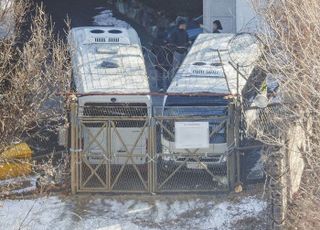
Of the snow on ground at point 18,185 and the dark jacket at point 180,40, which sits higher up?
the dark jacket at point 180,40

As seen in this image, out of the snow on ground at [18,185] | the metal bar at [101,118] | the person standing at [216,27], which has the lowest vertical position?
the snow on ground at [18,185]

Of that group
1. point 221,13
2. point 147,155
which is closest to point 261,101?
point 147,155

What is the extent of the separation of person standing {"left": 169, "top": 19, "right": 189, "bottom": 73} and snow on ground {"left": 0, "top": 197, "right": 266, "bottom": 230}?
850cm

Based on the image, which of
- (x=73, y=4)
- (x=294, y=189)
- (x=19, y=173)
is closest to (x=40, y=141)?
(x=19, y=173)

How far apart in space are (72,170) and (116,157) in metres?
1.06

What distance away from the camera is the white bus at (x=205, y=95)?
1991 centimetres

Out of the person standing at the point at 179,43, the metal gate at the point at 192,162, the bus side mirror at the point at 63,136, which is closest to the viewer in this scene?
the metal gate at the point at 192,162

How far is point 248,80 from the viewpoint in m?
21.2

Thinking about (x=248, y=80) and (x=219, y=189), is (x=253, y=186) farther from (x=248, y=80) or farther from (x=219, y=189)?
(x=248, y=80)

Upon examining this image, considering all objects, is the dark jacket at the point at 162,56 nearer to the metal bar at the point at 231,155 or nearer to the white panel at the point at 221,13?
the white panel at the point at 221,13

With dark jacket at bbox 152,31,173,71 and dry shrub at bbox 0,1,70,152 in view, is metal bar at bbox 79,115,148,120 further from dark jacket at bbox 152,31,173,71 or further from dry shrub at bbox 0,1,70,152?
dark jacket at bbox 152,31,173,71

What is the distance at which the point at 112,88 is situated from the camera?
832 inches

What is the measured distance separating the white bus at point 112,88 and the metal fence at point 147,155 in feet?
0.09

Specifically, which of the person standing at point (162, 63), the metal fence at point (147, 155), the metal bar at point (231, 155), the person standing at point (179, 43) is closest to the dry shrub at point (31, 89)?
the metal fence at point (147, 155)
